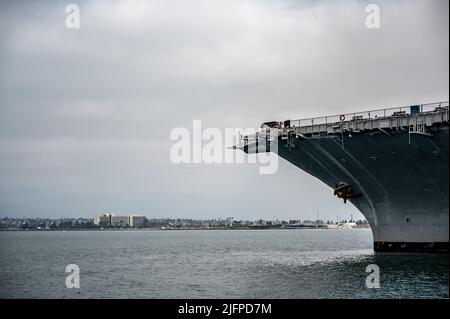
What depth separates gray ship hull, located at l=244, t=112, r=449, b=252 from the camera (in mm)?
36375

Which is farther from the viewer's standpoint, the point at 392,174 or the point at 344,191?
the point at 344,191

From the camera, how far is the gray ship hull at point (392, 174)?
3638 cm

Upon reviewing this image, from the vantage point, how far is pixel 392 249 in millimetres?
44156

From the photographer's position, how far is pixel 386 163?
38.7 meters

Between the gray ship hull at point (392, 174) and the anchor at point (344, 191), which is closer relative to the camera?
the gray ship hull at point (392, 174)

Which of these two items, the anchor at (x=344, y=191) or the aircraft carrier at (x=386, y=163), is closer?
the aircraft carrier at (x=386, y=163)

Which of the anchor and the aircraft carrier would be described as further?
the anchor

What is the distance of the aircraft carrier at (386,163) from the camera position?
3547 centimetres

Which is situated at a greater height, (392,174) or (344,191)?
(392,174)

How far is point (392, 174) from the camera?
39.5 metres

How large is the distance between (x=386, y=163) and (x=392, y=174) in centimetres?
129
